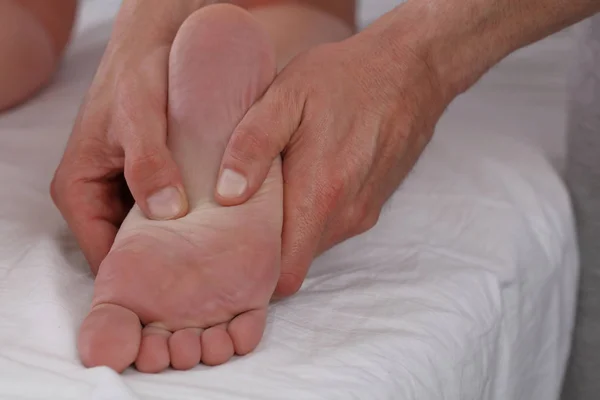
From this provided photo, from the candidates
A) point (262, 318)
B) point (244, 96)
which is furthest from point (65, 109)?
point (262, 318)

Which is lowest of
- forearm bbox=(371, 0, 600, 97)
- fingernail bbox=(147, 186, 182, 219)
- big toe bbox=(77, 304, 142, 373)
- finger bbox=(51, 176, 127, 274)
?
finger bbox=(51, 176, 127, 274)

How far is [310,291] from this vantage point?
65 centimetres

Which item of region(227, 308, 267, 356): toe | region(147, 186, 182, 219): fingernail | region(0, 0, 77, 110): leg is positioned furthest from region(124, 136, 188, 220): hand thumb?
region(0, 0, 77, 110): leg

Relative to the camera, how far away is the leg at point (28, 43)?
0.95 meters

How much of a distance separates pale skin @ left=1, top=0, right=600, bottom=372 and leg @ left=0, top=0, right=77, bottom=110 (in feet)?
0.78

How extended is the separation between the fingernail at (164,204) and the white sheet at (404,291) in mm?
83

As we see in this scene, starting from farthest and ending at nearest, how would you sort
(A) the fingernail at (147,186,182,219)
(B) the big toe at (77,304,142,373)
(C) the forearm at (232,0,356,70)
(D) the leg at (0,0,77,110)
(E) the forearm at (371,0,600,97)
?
(D) the leg at (0,0,77,110)
(C) the forearm at (232,0,356,70)
(E) the forearm at (371,0,600,97)
(A) the fingernail at (147,186,182,219)
(B) the big toe at (77,304,142,373)

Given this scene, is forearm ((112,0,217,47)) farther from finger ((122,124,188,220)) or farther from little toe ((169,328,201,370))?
little toe ((169,328,201,370))

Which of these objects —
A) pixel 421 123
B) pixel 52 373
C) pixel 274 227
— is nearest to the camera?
pixel 52 373

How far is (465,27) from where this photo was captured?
73 cm

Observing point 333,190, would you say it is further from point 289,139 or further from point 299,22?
point 299,22

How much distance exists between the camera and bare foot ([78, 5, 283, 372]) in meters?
0.52

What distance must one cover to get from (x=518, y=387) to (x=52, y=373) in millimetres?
426

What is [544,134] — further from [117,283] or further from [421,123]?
[117,283]
